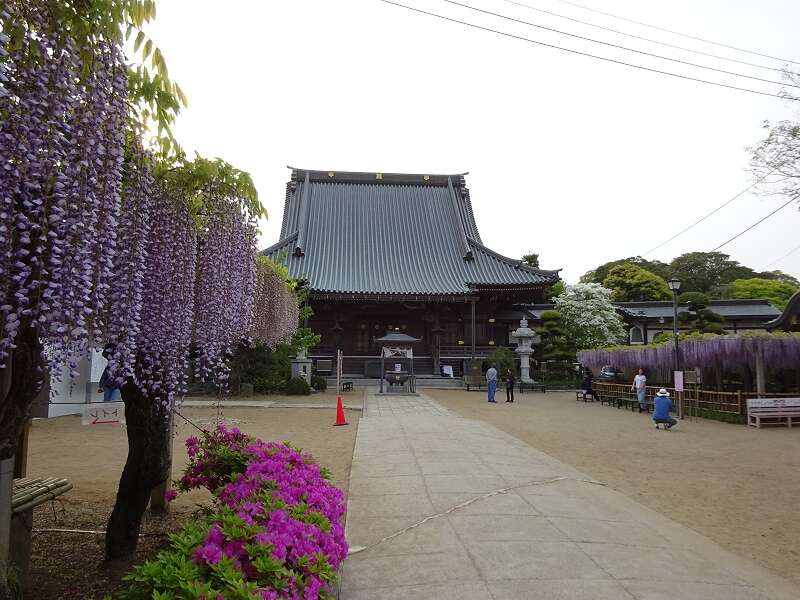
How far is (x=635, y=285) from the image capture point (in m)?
52.7

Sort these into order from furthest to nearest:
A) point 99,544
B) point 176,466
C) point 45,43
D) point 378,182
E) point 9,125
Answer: point 378,182 < point 176,466 < point 99,544 < point 45,43 < point 9,125

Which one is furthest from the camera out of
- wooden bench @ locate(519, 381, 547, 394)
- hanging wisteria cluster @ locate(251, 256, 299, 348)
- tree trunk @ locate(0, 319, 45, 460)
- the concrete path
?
wooden bench @ locate(519, 381, 547, 394)

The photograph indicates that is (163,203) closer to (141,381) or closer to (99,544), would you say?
(141,381)

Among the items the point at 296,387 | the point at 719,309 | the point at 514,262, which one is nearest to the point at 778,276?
the point at 719,309

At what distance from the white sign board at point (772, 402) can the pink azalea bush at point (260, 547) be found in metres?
15.3

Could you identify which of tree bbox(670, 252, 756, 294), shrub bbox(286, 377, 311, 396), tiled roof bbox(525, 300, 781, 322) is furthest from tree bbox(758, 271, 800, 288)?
shrub bbox(286, 377, 311, 396)

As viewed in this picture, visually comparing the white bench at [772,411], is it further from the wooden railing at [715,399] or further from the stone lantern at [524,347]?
the stone lantern at [524,347]

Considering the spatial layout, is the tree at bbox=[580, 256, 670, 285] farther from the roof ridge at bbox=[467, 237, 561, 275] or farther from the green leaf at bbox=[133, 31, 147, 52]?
the green leaf at bbox=[133, 31, 147, 52]

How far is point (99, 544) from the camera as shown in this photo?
4457 millimetres

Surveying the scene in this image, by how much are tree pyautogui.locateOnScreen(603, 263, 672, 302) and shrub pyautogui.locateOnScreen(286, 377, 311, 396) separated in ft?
127

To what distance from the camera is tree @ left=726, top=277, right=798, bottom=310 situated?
49969mm

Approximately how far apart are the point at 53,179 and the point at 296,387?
2008 cm

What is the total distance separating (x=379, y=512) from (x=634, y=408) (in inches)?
671

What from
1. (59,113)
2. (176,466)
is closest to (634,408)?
(176,466)
